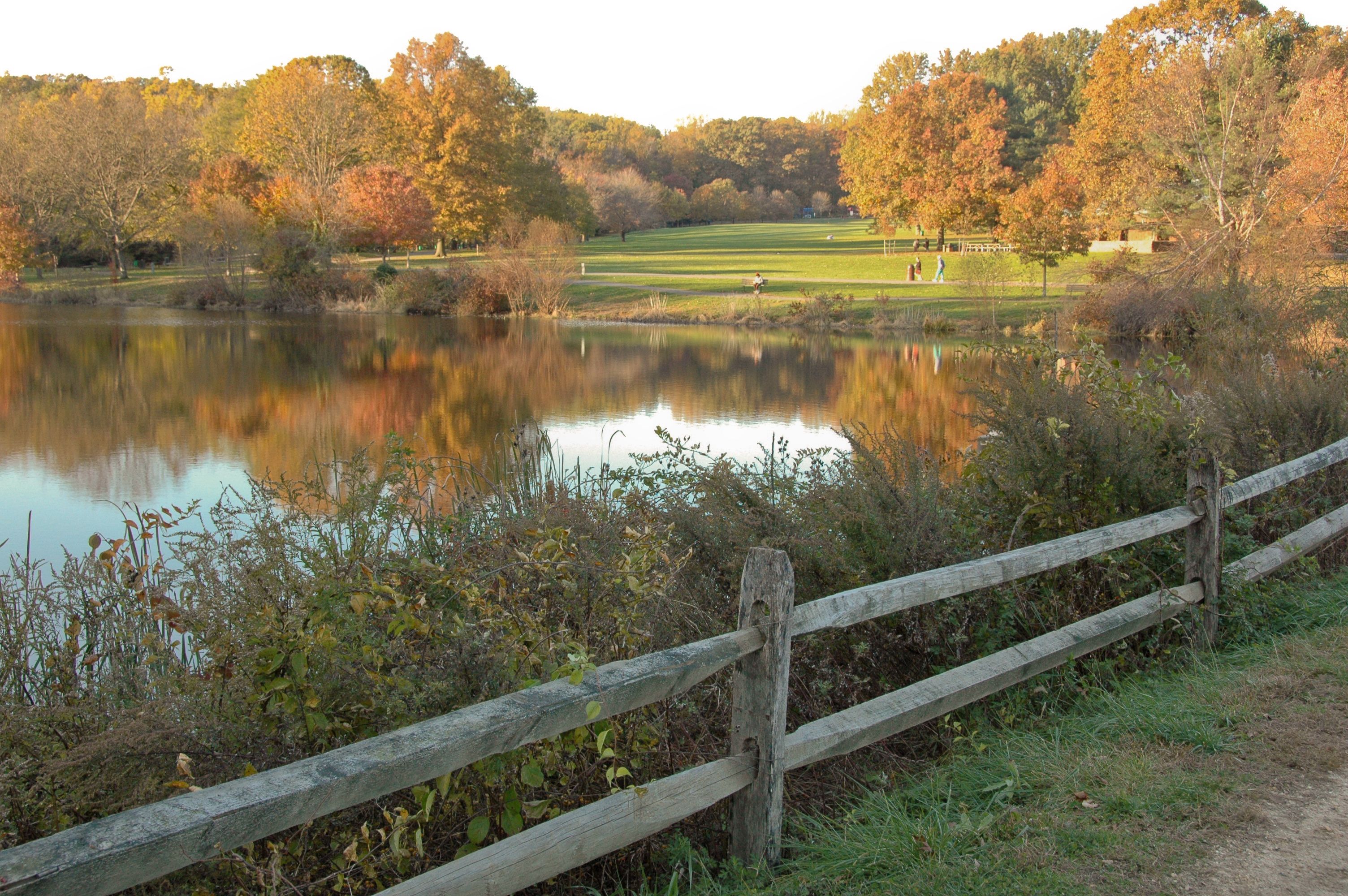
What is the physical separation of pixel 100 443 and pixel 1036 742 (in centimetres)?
1794

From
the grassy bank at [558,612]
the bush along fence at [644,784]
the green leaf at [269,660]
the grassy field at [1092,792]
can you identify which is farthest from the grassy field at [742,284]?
the green leaf at [269,660]

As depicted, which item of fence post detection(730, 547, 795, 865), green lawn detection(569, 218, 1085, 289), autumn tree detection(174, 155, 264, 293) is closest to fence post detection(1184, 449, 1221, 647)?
fence post detection(730, 547, 795, 865)

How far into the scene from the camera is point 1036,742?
4934 millimetres

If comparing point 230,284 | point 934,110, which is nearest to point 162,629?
point 230,284

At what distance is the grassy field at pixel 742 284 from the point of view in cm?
3959

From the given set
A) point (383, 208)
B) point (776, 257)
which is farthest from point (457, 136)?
point (776, 257)

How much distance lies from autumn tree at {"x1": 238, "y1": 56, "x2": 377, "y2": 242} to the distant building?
135 ft

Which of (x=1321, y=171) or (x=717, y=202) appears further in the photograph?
(x=717, y=202)

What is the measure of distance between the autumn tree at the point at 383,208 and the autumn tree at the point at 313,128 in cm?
268

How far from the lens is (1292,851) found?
12.8ft

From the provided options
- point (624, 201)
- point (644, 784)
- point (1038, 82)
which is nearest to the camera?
point (644, 784)

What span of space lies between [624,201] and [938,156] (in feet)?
161

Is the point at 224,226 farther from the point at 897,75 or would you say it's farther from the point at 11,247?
the point at 897,75

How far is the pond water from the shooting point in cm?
1597
